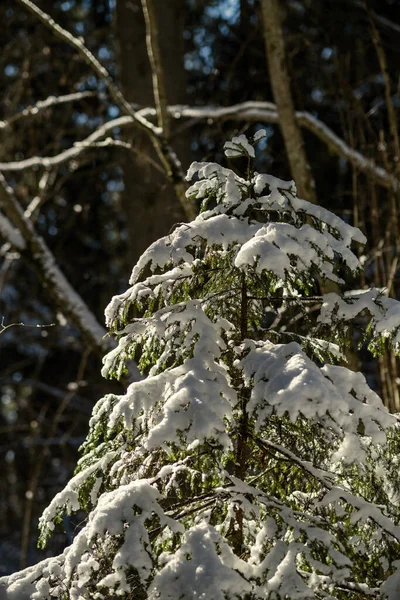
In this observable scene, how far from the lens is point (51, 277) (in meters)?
4.69

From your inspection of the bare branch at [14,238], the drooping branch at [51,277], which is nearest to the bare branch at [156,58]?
the drooping branch at [51,277]

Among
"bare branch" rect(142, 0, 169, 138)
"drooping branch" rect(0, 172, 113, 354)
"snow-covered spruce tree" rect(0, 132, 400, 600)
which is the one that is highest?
"bare branch" rect(142, 0, 169, 138)

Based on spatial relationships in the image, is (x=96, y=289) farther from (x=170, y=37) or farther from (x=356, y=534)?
(x=356, y=534)

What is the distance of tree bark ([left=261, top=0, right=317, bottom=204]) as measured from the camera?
4.35 meters

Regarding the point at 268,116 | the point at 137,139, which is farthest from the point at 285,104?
the point at 137,139

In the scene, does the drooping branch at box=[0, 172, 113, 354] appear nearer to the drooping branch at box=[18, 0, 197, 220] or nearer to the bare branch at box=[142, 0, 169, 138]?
the drooping branch at box=[18, 0, 197, 220]

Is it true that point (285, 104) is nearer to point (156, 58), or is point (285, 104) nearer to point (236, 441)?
point (156, 58)

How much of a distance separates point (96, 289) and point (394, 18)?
18.7ft

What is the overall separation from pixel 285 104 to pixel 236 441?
2862 millimetres

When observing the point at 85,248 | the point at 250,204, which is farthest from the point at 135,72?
the point at 250,204

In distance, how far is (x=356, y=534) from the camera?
209 cm

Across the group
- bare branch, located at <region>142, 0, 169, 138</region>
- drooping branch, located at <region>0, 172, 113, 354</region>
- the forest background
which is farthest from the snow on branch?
drooping branch, located at <region>0, 172, 113, 354</region>

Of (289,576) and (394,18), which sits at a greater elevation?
(394,18)

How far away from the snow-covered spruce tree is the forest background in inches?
54.5
